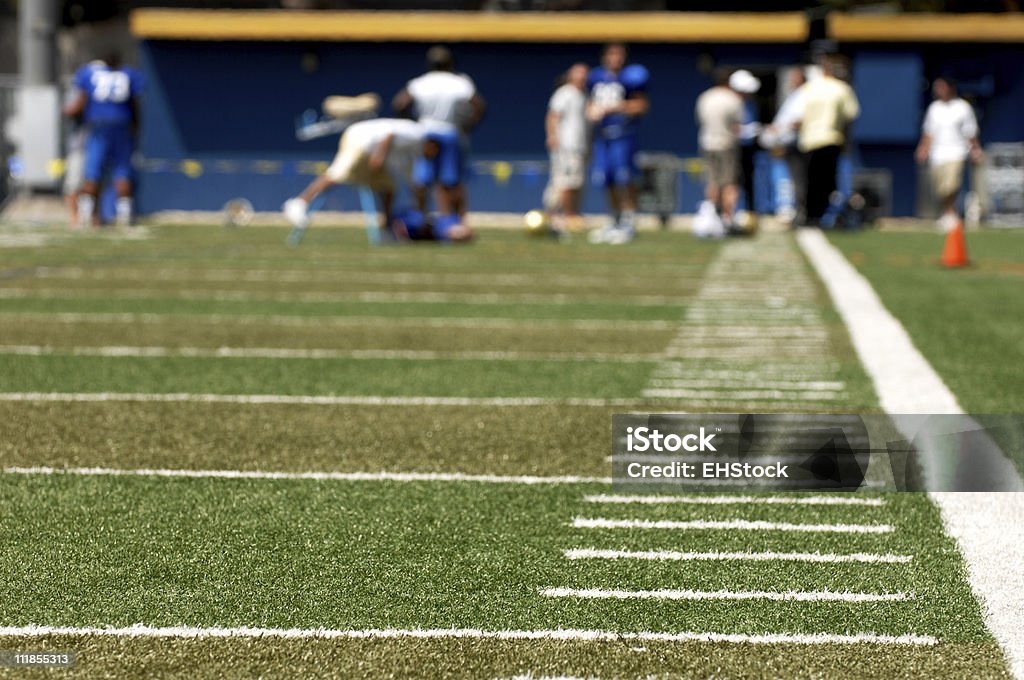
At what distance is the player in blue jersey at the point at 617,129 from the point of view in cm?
2138

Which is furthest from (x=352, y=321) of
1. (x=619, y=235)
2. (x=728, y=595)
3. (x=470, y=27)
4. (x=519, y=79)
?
(x=519, y=79)

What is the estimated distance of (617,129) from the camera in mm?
21484

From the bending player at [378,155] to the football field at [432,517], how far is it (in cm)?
776

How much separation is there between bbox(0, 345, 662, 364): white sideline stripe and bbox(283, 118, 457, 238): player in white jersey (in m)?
9.20

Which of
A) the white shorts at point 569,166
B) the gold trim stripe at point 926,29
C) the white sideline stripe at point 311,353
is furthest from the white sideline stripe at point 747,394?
the gold trim stripe at point 926,29

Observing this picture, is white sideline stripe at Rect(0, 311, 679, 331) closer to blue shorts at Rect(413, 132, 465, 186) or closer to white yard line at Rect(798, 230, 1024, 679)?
white yard line at Rect(798, 230, 1024, 679)

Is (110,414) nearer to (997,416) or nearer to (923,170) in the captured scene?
(997,416)

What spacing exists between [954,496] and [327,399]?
3.05m

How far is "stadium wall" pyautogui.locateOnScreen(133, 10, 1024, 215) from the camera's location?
98.8 feet

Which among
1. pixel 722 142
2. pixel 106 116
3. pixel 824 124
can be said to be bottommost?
pixel 722 142

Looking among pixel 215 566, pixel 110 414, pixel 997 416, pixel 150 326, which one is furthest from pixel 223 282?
pixel 215 566

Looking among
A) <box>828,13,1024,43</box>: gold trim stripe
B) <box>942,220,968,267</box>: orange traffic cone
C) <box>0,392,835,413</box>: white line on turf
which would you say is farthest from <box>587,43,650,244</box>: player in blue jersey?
<box>0,392,835,413</box>: white line on turf

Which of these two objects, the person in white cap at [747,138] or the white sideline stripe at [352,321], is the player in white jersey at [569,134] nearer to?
the person in white cap at [747,138]

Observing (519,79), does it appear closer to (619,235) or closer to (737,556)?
(619,235)
